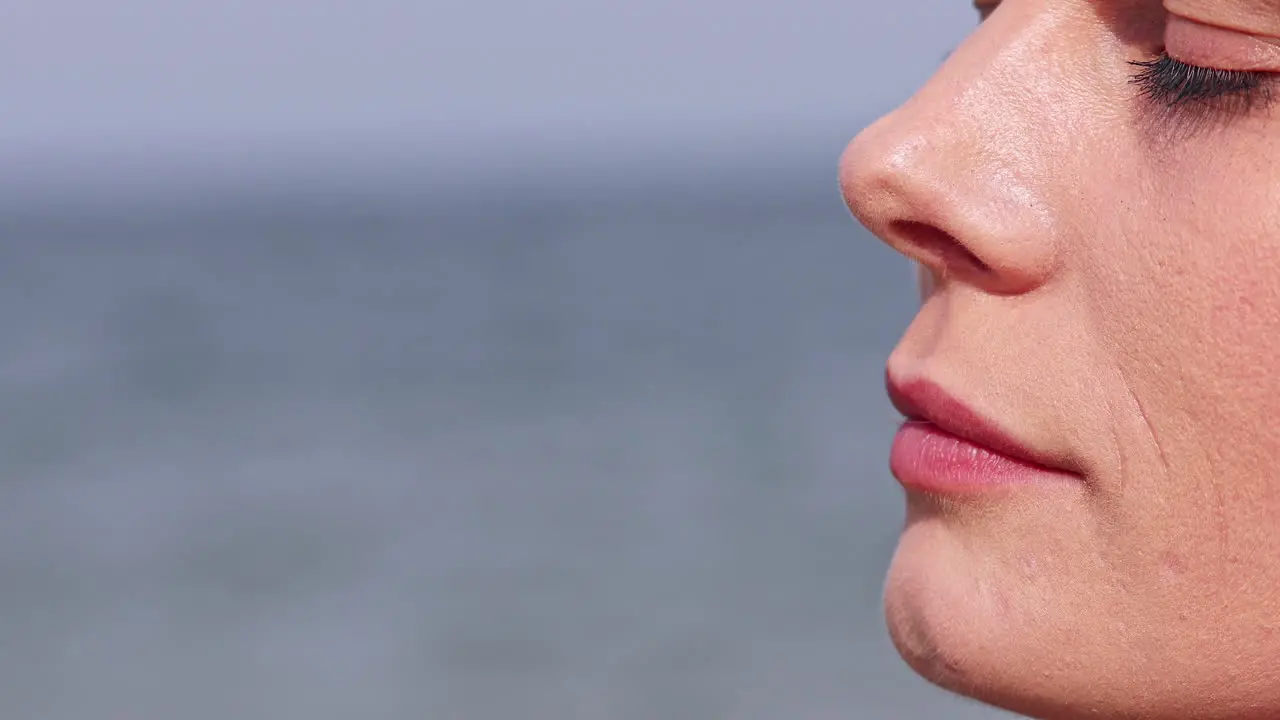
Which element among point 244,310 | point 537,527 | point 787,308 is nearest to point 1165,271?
point 537,527

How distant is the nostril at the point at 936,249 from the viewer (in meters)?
1.18

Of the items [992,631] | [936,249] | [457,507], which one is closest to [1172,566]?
[992,631]

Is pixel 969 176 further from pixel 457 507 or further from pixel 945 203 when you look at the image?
pixel 457 507

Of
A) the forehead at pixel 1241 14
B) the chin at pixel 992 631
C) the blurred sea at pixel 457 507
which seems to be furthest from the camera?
the blurred sea at pixel 457 507

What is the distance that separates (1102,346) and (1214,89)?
0.20 meters

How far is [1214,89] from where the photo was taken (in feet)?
3.43

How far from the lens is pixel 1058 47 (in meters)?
1.18

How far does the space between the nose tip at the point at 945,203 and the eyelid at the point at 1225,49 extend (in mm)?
168

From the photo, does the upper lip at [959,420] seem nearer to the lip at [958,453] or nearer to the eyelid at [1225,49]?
the lip at [958,453]

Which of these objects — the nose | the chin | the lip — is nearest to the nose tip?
the nose

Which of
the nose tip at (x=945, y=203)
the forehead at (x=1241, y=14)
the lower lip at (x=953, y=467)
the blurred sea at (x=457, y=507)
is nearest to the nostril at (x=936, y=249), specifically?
the nose tip at (x=945, y=203)

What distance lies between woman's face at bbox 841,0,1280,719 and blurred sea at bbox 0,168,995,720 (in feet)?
1.27

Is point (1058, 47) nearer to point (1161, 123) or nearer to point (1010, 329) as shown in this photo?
point (1161, 123)

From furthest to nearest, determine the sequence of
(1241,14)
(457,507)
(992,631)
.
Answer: (457,507)
(992,631)
(1241,14)
